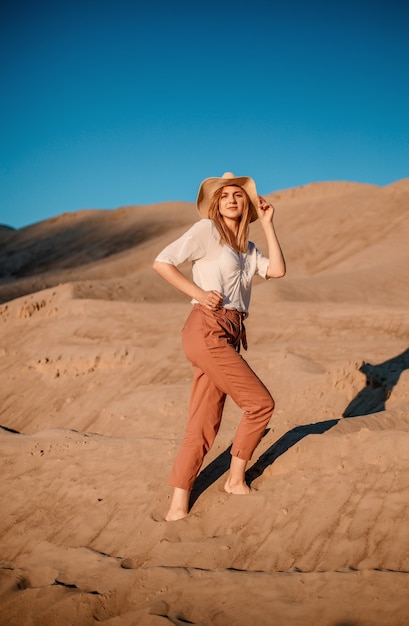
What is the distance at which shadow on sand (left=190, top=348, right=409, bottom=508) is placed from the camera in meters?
4.05

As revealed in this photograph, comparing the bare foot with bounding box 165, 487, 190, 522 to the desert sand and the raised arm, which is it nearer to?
the desert sand

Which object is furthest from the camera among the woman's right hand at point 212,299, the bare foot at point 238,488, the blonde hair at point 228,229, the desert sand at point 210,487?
the bare foot at point 238,488

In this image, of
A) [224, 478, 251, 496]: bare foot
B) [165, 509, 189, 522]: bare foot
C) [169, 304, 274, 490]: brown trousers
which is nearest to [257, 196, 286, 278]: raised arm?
[169, 304, 274, 490]: brown trousers

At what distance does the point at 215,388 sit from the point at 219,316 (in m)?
0.44

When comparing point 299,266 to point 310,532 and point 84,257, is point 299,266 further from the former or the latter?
point 310,532

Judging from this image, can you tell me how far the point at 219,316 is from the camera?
3475 mm

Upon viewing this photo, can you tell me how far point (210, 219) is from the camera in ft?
12.1

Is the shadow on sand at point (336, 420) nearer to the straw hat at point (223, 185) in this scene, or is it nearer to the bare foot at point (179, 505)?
the bare foot at point (179, 505)

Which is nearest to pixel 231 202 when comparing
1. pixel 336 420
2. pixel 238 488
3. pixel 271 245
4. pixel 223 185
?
pixel 223 185

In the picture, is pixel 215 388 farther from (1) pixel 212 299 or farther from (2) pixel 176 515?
(2) pixel 176 515

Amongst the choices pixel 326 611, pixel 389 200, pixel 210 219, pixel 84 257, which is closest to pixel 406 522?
pixel 326 611

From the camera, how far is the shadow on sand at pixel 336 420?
4.05 metres

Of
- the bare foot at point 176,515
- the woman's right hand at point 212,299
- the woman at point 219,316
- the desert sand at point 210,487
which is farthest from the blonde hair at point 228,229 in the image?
the bare foot at point 176,515

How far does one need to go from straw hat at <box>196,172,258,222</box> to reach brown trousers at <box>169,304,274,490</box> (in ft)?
2.24
